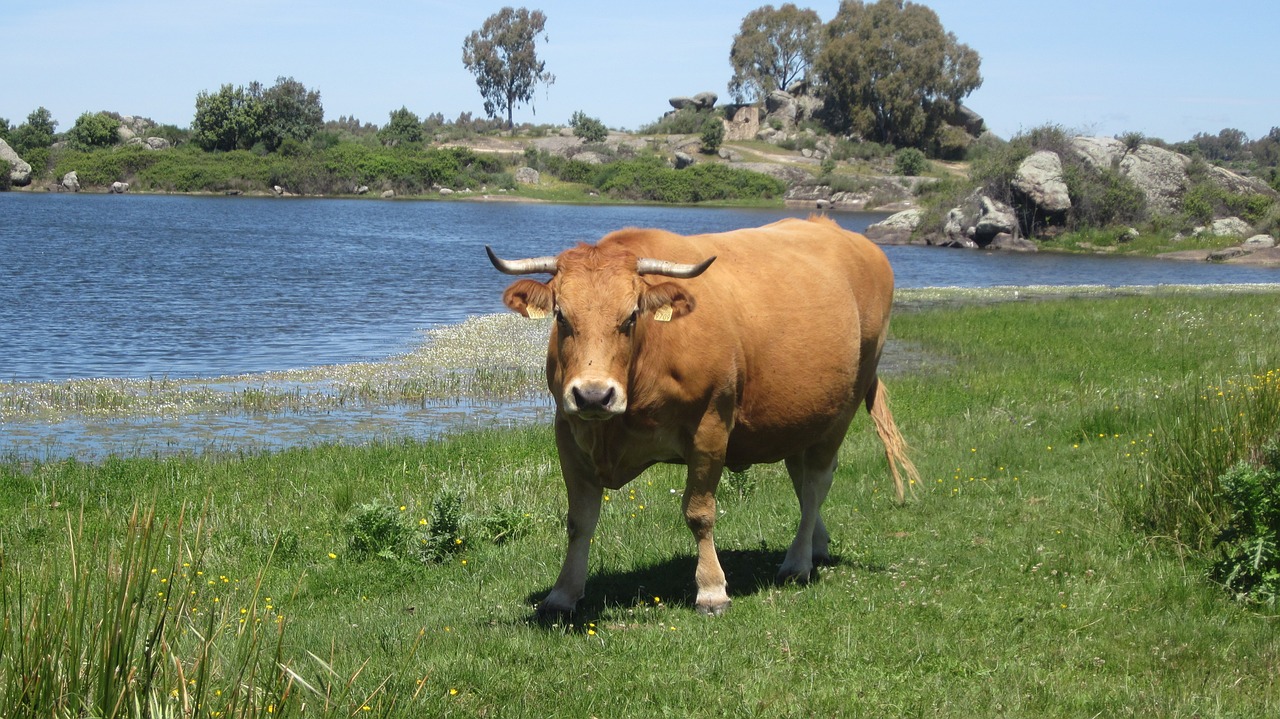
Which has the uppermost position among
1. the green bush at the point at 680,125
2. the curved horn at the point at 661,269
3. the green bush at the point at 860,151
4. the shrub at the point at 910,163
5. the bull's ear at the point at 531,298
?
the green bush at the point at 680,125

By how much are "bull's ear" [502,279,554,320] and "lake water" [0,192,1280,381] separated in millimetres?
16657

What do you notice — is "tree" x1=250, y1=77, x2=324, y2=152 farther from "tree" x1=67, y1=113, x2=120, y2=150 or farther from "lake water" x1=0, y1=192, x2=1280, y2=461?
"lake water" x1=0, y1=192, x2=1280, y2=461

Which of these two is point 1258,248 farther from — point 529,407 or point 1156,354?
point 529,407

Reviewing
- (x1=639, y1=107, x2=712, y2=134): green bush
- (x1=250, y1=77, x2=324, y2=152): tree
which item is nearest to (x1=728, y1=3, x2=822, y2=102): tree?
(x1=639, y1=107, x2=712, y2=134): green bush

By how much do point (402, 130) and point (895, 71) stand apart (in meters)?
55.1

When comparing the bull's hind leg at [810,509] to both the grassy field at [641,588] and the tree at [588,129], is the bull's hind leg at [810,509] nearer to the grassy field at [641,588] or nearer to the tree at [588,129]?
the grassy field at [641,588]

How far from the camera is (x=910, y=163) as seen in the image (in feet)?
388

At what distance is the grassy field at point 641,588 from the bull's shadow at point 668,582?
0.04 metres

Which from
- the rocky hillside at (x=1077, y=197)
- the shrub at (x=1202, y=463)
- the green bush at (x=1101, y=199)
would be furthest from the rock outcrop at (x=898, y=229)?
the shrub at (x=1202, y=463)

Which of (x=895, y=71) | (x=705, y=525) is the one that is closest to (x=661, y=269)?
(x=705, y=525)

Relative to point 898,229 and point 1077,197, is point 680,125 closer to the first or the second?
point 898,229

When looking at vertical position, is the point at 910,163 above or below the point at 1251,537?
above

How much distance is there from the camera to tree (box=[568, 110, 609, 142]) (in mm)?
137125

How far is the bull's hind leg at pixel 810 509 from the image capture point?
26.7 feet
